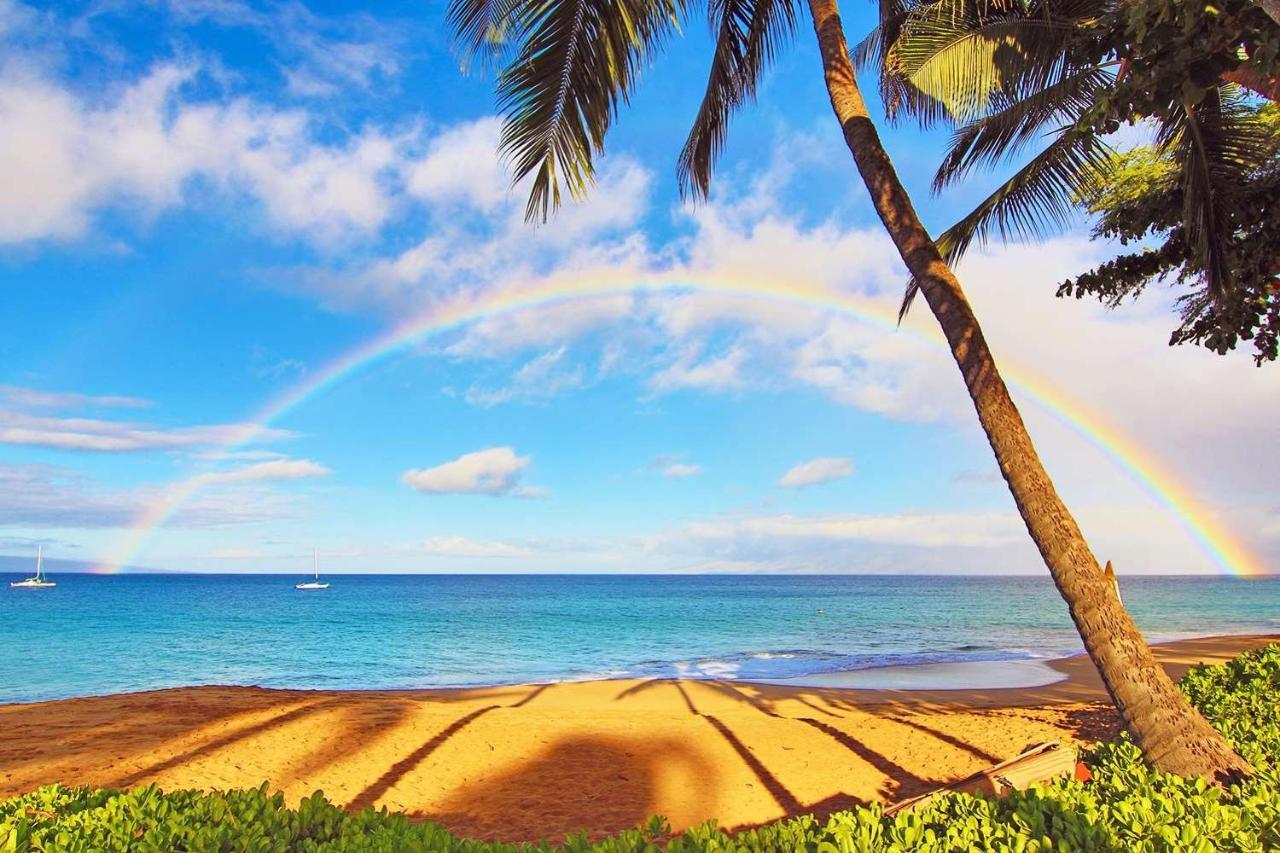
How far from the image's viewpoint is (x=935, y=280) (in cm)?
530

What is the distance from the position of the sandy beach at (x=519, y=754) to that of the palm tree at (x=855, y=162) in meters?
2.97

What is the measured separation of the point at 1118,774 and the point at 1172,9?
3.59 m

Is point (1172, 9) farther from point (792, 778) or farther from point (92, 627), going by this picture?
point (92, 627)

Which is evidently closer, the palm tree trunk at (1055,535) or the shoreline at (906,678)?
the palm tree trunk at (1055,535)

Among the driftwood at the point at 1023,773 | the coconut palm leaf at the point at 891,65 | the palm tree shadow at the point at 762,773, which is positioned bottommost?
the palm tree shadow at the point at 762,773

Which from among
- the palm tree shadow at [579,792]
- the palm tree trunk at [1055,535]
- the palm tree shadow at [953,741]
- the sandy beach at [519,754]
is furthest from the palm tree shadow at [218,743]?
the palm tree trunk at [1055,535]

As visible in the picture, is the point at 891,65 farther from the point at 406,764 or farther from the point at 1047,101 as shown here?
the point at 406,764

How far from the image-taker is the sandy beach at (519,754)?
6664 mm

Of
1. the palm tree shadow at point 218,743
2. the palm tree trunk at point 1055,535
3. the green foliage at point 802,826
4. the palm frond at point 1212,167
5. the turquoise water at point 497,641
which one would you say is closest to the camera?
the green foliage at point 802,826

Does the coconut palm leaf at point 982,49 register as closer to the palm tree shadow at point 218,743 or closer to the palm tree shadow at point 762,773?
the palm tree shadow at point 762,773

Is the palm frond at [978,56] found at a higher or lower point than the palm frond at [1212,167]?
higher

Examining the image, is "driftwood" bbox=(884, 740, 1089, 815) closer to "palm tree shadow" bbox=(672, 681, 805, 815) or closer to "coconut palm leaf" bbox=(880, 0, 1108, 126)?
"palm tree shadow" bbox=(672, 681, 805, 815)

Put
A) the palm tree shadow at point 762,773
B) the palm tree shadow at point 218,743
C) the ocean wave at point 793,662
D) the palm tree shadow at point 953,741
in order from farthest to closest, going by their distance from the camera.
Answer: the ocean wave at point 793,662 < the palm tree shadow at point 953,741 < the palm tree shadow at point 218,743 < the palm tree shadow at point 762,773

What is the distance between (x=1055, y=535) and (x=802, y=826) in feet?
8.90
